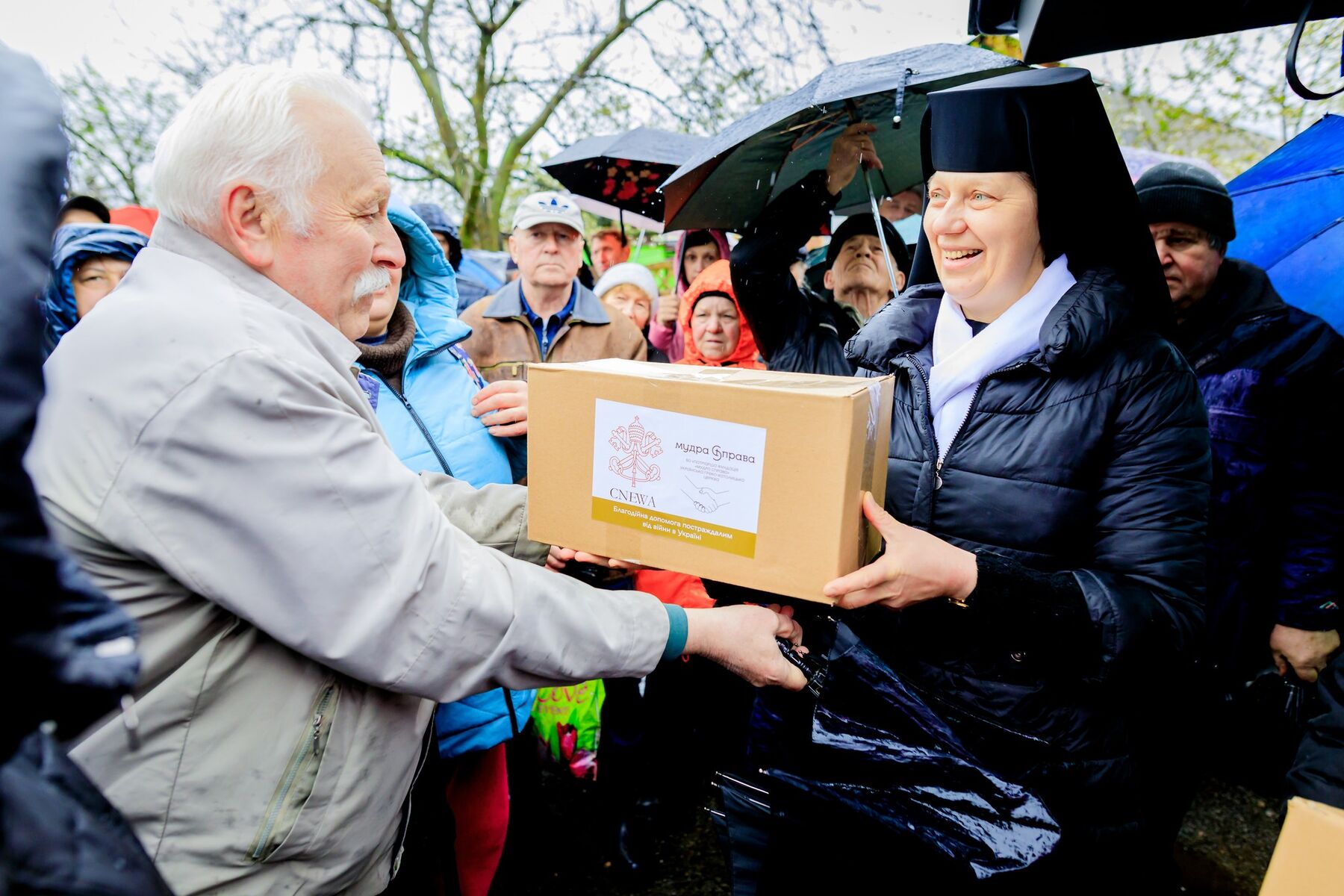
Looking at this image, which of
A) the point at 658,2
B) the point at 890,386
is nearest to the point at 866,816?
the point at 890,386

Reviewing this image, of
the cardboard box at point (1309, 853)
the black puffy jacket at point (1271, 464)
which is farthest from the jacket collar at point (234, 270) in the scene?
the black puffy jacket at point (1271, 464)

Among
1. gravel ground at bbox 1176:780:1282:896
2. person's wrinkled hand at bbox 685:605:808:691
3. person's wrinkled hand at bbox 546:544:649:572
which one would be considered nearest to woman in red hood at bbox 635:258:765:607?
person's wrinkled hand at bbox 546:544:649:572

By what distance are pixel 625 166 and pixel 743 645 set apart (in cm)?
380

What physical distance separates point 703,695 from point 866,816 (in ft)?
7.12

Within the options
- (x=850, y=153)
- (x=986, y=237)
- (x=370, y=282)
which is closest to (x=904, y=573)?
(x=986, y=237)

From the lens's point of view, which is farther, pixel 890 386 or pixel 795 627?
pixel 795 627

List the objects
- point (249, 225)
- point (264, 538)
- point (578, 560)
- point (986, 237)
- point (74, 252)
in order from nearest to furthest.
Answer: point (264, 538) → point (249, 225) → point (986, 237) → point (578, 560) → point (74, 252)

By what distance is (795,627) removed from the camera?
5.60ft

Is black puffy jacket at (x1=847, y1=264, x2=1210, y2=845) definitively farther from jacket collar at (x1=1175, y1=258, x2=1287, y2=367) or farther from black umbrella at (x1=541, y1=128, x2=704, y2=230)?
black umbrella at (x1=541, y1=128, x2=704, y2=230)

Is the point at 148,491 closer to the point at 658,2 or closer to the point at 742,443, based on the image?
the point at 742,443

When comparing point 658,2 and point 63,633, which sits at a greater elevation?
point 658,2

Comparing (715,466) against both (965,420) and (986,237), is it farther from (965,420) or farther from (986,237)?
(986,237)

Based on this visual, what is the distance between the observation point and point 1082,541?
1.46 metres

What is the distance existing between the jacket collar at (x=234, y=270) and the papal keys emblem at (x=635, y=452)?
1.67ft
